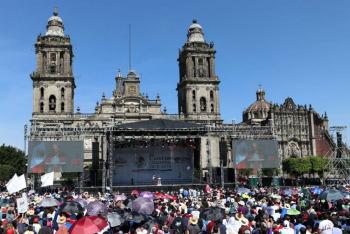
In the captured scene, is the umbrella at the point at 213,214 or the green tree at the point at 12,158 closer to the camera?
the umbrella at the point at 213,214

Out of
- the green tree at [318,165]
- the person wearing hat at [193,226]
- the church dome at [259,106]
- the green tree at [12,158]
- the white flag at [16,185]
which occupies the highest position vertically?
the church dome at [259,106]

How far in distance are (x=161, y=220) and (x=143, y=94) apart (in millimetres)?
56126

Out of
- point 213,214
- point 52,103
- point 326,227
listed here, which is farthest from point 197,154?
point 326,227

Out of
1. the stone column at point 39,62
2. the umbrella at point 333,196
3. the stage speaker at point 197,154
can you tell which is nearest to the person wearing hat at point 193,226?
the umbrella at point 333,196

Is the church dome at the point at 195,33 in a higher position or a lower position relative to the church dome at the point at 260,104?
higher

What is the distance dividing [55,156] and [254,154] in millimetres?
19003

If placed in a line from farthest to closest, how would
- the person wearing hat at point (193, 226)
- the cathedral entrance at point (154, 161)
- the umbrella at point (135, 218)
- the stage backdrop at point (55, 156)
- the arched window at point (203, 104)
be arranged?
the arched window at point (203, 104) < the cathedral entrance at point (154, 161) < the stage backdrop at point (55, 156) < the umbrella at point (135, 218) < the person wearing hat at point (193, 226)

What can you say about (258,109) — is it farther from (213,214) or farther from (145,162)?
(213,214)

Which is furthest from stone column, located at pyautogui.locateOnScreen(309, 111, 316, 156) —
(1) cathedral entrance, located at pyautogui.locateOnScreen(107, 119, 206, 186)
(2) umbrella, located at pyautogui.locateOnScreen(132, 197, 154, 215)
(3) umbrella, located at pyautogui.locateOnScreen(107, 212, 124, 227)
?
(3) umbrella, located at pyautogui.locateOnScreen(107, 212, 124, 227)

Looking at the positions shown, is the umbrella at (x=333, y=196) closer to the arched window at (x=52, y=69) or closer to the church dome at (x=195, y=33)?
the arched window at (x=52, y=69)

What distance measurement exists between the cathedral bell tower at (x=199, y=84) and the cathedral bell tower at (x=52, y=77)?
58.3 feet

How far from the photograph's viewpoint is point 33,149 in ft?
128

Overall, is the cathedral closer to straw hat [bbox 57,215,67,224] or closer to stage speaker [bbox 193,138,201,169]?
stage speaker [bbox 193,138,201,169]

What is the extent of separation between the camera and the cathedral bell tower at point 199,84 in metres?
66.4
